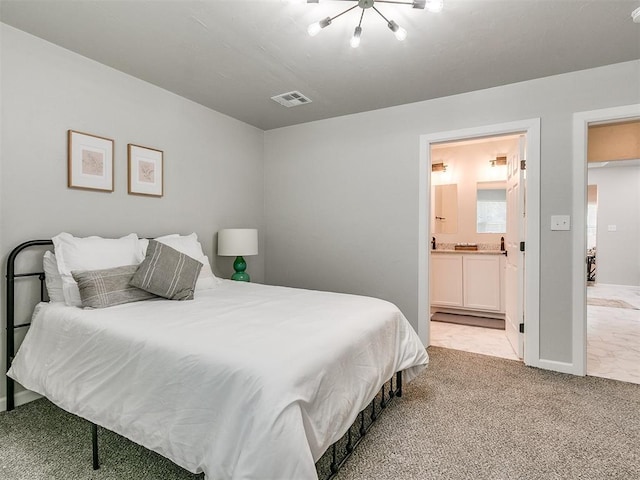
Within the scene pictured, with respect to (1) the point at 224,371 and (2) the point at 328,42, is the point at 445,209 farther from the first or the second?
(1) the point at 224,371

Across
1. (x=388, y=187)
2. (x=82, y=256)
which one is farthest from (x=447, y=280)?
(x=82, y=256)

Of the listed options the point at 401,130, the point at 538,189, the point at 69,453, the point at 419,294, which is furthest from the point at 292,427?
the point at 401,130

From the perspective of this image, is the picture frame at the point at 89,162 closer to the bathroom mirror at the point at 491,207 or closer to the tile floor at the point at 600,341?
the tile floor at the point at 600,341

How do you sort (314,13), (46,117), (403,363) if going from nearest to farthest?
1. (314,13)
2. (403,363)
3. (46,117)

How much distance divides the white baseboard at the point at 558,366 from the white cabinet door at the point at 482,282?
161 cm

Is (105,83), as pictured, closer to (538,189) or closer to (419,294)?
(419,294)

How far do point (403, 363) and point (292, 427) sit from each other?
118 cm

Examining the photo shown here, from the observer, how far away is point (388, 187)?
3.52 meters

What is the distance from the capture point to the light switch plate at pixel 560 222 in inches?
107

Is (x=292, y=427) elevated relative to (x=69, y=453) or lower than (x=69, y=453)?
elevated

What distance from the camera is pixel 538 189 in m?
2.83

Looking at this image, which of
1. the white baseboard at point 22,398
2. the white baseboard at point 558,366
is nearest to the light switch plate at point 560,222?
the white baseboard at point 558,366

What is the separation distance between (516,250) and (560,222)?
1.72 feet

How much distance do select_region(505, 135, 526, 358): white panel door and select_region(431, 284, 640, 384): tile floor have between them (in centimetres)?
22
